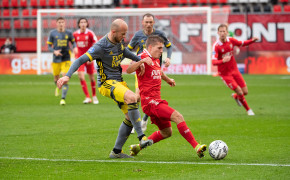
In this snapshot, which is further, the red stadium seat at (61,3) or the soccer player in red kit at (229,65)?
the red stadium seat at (61,3)

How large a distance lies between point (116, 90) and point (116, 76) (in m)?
0.36

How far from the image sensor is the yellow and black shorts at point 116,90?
25.6 ft

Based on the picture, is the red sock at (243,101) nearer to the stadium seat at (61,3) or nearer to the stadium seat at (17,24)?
the stadium seat at (17,24)

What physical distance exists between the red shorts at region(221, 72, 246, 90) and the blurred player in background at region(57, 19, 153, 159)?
5.88 m

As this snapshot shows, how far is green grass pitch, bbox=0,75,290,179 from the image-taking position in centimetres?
687

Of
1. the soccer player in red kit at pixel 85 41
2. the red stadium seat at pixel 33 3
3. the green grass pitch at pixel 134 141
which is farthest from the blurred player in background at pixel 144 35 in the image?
the red stadium seat at pixel 33 3

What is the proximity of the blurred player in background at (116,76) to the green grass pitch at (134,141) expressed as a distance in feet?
1.26

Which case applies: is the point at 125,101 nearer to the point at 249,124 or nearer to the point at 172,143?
the point at 172,143

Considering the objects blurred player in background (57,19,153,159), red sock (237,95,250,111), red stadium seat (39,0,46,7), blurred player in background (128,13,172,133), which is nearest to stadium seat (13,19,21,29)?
red stadium seat (39,0,46,7)

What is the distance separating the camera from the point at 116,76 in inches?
321

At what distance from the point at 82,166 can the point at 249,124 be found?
211 inches

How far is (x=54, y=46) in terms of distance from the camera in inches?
695

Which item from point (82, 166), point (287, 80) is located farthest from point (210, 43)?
point (82, 166)

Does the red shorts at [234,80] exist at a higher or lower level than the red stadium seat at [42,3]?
lower
